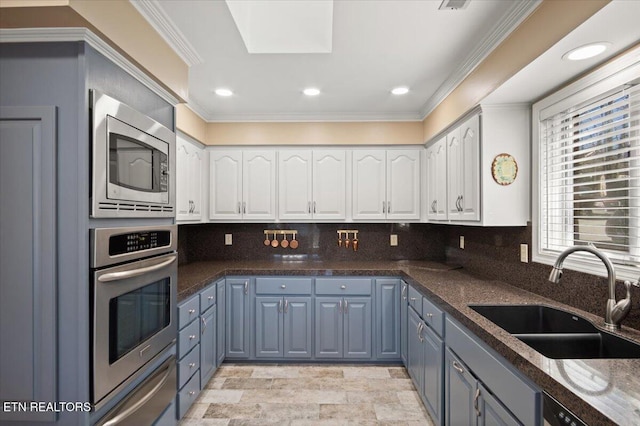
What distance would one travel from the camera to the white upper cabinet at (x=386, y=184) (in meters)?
3.49

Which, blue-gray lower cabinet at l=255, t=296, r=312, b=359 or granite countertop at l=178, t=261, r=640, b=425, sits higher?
granite countertop at l=178, t=261, r=640, b=425

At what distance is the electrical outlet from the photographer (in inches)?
87.7

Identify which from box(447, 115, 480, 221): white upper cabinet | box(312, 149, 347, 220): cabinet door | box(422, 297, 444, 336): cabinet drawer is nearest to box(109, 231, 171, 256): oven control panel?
box(422, 297, 444, 336): cabinet drawer

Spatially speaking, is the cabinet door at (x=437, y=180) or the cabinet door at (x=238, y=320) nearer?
the cabinet door at (x=437, y=180)

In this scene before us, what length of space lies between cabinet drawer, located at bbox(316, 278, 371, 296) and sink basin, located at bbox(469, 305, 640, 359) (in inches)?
54.5

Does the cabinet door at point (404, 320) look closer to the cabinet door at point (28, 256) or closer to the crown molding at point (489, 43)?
the crown molding at point (489, 43)

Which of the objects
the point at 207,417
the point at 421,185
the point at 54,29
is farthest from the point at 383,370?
the point at 54,29

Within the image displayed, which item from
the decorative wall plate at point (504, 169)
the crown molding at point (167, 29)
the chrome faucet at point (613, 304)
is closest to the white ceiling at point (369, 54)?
the crown molding at point (167, 29)

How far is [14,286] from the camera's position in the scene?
1261mm

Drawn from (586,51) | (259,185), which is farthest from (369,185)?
(586,51)

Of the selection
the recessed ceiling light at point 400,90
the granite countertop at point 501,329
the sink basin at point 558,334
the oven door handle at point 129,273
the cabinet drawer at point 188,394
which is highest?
the recessed ceiling light at point 400,90

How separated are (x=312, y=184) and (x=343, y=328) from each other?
1.42 metres

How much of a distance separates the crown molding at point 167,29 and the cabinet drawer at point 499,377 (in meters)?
2.14

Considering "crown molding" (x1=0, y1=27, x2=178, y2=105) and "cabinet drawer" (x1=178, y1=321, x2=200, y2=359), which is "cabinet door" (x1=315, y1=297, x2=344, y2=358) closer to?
"cabinet drawer" (x1=178, y1=321, x2=200, y2=359)
